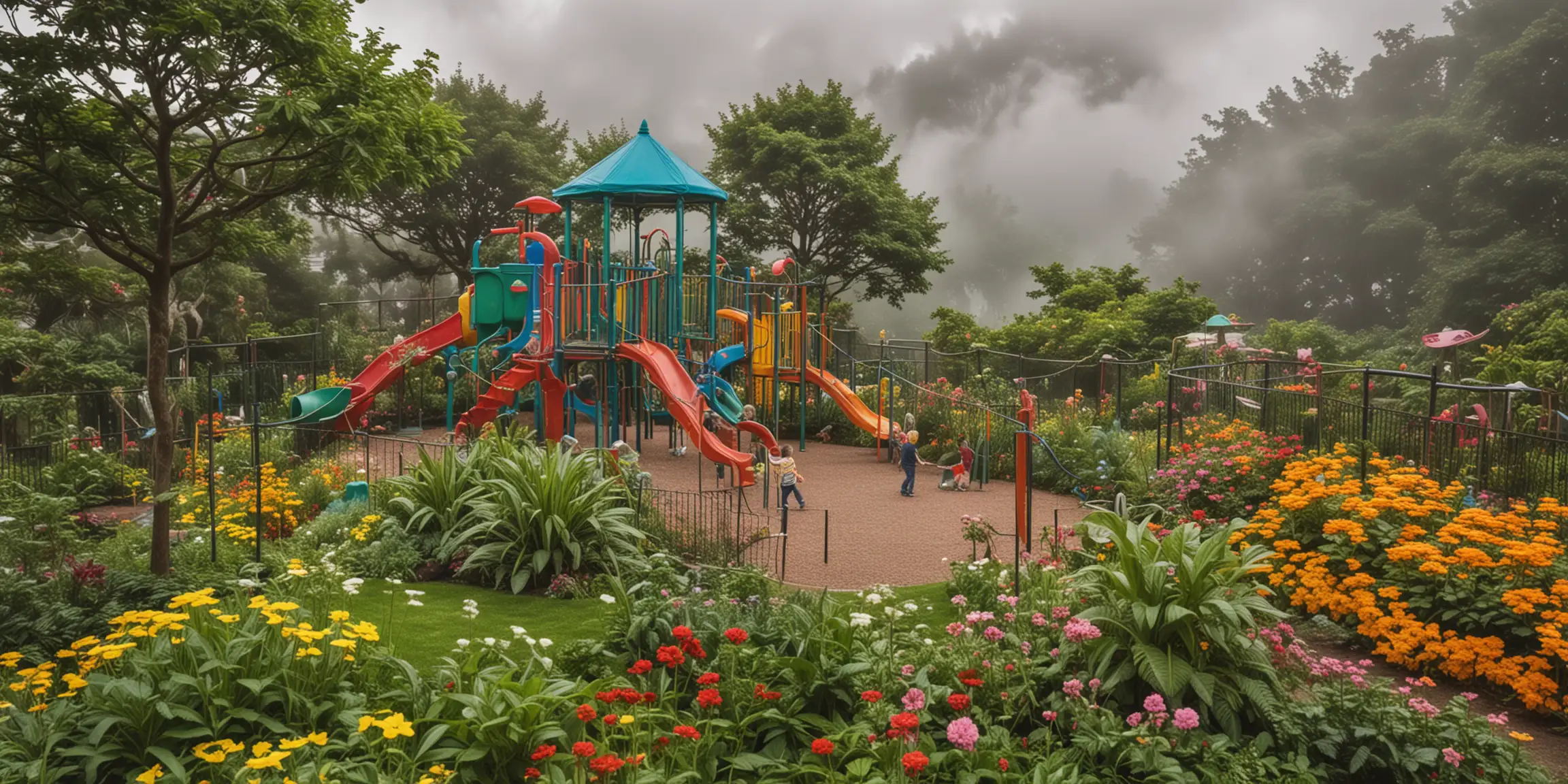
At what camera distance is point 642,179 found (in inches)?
689

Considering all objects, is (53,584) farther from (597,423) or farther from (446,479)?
(597,423)

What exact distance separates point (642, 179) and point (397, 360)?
5.56 metres

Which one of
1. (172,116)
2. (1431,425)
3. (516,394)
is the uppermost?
(172,116)

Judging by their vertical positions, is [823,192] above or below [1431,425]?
above

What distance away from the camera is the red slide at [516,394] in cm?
1731

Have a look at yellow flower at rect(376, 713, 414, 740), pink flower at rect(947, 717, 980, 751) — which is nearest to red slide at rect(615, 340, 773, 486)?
yellow flower at rect(376, 713, 414, 740)

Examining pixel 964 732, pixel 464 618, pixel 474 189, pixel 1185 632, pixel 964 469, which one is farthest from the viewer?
pixel 474 189

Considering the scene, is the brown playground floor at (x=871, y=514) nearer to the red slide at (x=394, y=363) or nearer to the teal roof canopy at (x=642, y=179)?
the red slide at (x=394, y=363)

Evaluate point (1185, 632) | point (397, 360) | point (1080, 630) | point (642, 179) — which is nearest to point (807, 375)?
point (642, 179)

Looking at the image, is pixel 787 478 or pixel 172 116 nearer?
pixel 172 116

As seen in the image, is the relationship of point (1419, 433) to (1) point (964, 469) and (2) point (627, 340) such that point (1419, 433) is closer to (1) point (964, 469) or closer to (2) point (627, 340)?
(1) point (964, 469)

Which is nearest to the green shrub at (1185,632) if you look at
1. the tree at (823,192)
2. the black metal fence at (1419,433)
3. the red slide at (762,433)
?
the black metal fence at (1419,433)

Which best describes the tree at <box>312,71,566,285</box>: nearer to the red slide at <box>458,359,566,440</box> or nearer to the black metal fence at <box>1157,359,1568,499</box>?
the red slide at <box>458,359,566,440</box>

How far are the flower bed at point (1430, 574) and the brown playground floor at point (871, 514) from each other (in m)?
2.13
